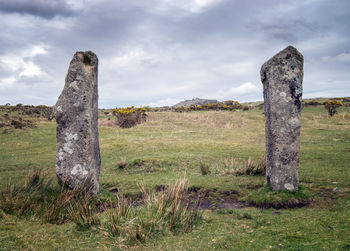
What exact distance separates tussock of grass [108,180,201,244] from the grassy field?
166mm

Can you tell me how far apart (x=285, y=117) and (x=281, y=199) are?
2392 millimetres

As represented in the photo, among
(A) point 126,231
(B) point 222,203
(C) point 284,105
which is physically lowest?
(B) point 222,203

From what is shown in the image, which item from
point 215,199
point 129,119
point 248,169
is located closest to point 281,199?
point 215,199

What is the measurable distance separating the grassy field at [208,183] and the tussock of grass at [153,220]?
166 mm

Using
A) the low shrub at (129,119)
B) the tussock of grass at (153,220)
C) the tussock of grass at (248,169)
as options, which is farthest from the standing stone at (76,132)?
the low shrub at (129,119)

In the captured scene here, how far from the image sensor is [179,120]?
115ft

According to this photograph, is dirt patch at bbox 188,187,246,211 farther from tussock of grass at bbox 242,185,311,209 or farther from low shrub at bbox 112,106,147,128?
low shrub at bbox 112,106,147,128

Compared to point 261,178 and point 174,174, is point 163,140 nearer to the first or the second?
point 174,174

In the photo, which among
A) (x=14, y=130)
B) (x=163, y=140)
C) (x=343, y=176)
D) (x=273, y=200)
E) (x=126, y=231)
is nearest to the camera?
(x=126, y=231)

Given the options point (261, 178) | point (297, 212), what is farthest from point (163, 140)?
point (297, 212)

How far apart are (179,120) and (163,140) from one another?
1340 cm

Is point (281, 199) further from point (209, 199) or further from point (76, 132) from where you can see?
point (76, 132)

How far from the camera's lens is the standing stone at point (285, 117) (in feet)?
27.5

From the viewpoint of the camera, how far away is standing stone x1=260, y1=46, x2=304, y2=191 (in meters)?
8.38
